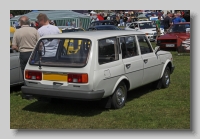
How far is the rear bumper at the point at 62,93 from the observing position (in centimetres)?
591

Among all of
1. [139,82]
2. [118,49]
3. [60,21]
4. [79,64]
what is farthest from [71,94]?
[60,21]

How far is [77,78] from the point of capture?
5.98 metres

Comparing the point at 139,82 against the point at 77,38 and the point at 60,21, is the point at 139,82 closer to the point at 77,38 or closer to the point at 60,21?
the point at 77,38

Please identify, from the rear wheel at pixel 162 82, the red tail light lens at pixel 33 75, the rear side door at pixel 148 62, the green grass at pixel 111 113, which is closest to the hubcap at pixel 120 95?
the green grass at pixel 111 113

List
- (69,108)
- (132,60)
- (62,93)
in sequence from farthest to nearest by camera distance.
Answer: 1. (132,60)
2. (69,108)
3. (62,93)

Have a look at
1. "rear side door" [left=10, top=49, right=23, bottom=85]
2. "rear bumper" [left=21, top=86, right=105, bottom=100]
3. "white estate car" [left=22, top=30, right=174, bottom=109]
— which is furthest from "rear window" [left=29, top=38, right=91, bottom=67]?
"rear side door" [left=10, top=49, right=23, bottom=85]

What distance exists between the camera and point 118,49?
672cm

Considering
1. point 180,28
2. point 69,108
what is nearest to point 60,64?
point 69,108

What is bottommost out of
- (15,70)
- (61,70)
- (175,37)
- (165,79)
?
(165,79)

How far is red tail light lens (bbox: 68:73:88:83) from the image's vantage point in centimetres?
591

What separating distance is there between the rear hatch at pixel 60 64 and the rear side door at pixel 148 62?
1781 mm

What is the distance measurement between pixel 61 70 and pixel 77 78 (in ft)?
1.16

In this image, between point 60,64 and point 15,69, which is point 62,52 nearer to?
point 60,64

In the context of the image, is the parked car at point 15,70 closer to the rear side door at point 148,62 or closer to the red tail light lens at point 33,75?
the red tail light lens at point 33,75
